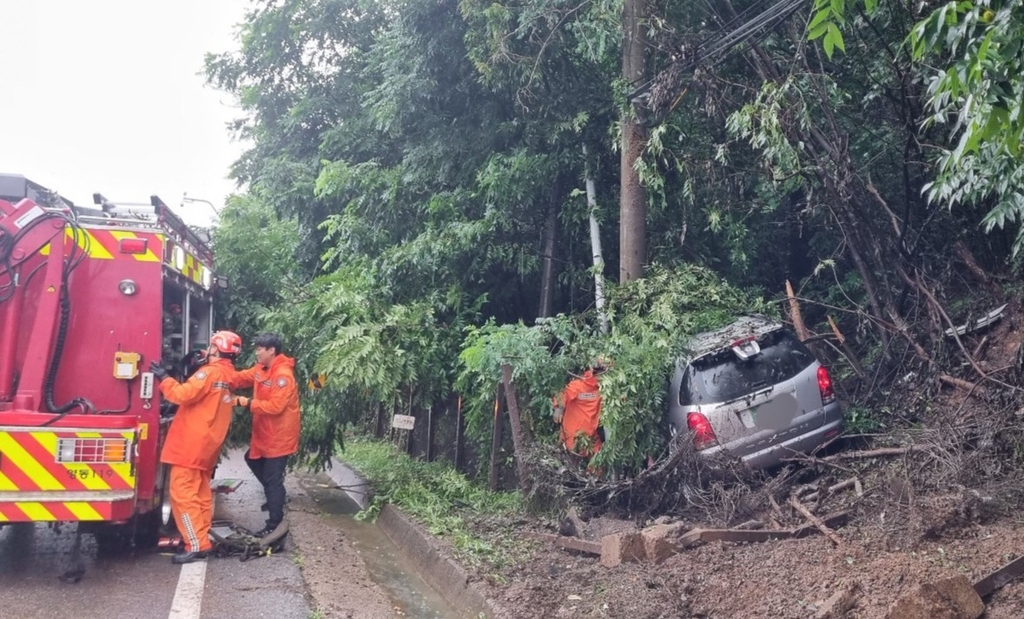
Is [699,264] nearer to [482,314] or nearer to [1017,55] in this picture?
[482,314]

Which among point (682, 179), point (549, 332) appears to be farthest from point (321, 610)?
point (682, 179)

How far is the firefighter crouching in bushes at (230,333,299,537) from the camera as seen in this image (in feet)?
24.5

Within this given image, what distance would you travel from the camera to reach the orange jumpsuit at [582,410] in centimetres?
817

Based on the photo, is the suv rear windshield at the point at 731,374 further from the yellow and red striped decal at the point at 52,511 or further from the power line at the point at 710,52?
the yellow and red striped decal at the point at 52,511

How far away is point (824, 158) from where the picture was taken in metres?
9.48

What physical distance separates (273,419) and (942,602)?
16.8ft

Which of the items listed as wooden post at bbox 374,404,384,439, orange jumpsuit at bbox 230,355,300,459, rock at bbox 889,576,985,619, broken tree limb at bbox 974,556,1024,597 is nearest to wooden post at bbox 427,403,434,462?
wooden post at bbox 374,404,384,439

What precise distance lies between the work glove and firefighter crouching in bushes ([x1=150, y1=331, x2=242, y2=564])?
0.15m

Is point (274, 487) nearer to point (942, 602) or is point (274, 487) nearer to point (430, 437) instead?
point (430, 437)

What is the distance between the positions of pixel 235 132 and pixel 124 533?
14.6m

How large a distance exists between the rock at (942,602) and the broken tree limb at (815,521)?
141cm

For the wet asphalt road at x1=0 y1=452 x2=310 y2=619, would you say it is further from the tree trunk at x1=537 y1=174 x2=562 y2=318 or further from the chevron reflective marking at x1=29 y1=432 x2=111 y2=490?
the tree trunk at x1=537 y1=174 x2=562 y2=318

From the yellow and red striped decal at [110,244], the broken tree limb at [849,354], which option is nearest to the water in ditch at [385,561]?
the yellow and red striped decal at [110,244]

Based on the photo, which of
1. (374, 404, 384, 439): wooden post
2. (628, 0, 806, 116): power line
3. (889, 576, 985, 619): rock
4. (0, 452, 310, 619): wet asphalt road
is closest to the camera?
(889, 576, 985, 619): rock
